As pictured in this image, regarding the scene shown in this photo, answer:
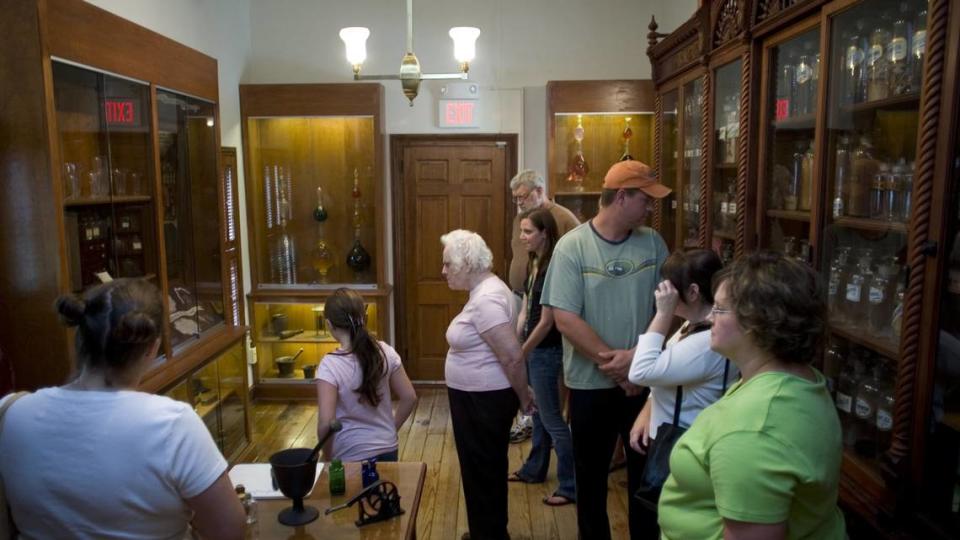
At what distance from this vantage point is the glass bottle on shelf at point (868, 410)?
1.96 meters

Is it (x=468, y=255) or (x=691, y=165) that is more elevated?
(x=691, y=165)

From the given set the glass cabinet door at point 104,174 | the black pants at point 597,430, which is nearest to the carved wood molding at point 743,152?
the black pants at point 597,430

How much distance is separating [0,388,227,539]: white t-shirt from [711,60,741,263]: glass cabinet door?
7.36ft

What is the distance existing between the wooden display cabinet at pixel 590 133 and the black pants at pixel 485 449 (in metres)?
2.37

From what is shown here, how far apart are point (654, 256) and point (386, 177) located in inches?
114

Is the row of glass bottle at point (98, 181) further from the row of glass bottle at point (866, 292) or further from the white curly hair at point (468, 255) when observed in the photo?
the row of glass bottle at point (866, 292)

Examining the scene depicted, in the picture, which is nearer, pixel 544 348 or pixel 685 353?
pixel 685 353

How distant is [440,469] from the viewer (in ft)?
12.5

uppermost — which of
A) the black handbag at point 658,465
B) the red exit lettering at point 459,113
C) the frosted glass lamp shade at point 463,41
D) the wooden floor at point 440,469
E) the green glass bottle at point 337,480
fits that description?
the frosted glass lamp shade at point 463,41

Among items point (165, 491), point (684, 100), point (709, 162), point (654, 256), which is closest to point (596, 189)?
point (684, 100)

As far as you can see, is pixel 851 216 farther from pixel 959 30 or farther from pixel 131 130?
pixel 131 130

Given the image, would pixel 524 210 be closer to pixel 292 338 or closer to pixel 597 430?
pixel 597 430

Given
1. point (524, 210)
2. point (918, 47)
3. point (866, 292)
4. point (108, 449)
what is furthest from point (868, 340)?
point (524, 210)

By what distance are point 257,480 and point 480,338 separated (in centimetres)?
90
